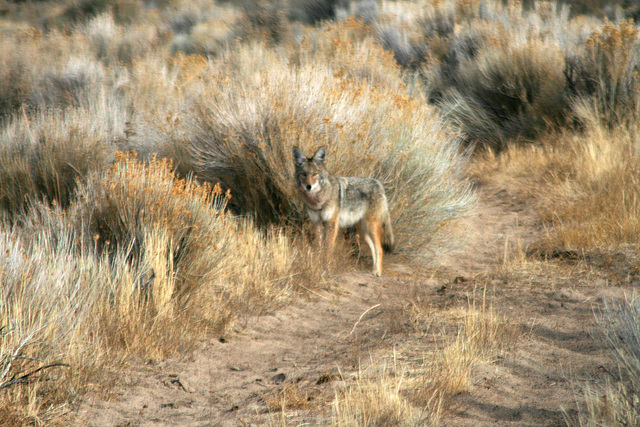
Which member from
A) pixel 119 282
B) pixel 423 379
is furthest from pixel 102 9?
pixel 423 379

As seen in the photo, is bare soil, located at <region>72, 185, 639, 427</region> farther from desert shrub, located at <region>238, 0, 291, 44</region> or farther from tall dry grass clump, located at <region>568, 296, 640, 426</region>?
desert shrub, located at <region>238, 0, 291, 44</region>

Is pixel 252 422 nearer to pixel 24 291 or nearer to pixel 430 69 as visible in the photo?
pixel 24 291

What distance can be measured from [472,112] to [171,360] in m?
8.42

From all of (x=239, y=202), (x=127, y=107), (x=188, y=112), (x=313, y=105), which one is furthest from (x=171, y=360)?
(x=127, y=107)

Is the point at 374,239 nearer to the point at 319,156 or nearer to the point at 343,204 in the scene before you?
the point at 343,204

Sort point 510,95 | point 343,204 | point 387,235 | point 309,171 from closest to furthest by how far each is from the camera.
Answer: point 309,171
point 343,204
point 387,235
point 510,95

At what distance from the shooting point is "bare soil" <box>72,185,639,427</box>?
336 cm

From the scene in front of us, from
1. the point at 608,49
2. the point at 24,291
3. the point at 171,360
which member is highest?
the point at 608,49

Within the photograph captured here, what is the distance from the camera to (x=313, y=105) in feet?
22.8

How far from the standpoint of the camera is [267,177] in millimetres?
6625

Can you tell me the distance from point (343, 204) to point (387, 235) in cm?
63

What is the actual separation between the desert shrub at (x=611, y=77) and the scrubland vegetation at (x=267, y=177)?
3 centimetres

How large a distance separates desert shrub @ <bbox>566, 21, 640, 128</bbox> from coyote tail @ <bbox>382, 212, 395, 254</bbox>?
470 centimetres

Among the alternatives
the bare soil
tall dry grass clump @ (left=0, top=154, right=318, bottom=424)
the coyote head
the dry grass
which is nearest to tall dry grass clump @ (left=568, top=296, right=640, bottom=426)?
the bare soil
